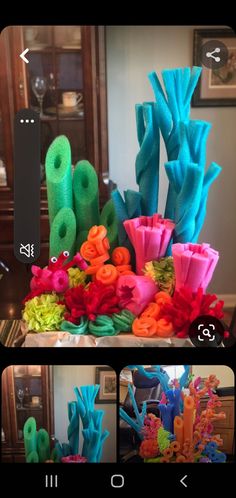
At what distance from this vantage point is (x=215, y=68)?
0.61 meters

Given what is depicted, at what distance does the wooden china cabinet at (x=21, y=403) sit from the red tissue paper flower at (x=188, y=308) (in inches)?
6.6

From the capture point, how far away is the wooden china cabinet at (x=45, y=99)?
615 millimetres

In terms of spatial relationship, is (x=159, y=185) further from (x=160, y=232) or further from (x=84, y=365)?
(x=84, y=365)

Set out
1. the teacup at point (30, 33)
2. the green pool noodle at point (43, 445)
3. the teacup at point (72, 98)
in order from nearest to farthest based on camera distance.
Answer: the teacup at point (30, 33) < the green pool noodle at point (43, 445) < the teacup at point (72, 98)

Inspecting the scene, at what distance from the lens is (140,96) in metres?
0.68

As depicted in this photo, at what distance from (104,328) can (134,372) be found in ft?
0.24

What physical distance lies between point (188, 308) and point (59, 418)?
0.23 m

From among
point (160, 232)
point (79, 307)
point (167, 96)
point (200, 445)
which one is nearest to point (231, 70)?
point (167, 96)

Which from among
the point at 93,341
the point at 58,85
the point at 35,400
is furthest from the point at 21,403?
the point at 58,85

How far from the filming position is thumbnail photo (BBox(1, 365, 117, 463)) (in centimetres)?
63

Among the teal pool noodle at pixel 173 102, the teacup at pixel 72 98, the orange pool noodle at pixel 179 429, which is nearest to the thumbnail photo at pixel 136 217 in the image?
the teal pool noodle at pixel 173 102

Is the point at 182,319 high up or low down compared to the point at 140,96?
down
